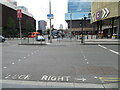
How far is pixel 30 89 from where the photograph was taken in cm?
484

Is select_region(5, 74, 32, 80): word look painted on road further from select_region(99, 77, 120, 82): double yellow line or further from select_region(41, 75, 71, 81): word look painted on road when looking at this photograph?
select_region(99, 77, 120, 82): double yellow line

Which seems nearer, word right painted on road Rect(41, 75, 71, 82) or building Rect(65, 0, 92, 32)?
word right painted on road Rect(41, 75, 71, 82)

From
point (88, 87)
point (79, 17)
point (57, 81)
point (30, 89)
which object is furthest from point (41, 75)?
point (79, 17)

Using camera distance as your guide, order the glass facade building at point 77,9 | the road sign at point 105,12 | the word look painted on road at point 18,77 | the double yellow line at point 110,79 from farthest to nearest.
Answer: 1. the glass facade building at point 77,9
2. the road sign at point 105,12
3. the word look painted on road at point 18,77
4. the double yellow line at point 110,79

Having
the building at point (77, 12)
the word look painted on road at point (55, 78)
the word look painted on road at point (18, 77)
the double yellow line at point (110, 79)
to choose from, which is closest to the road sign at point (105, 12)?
the double yellow line at point (110, 79)

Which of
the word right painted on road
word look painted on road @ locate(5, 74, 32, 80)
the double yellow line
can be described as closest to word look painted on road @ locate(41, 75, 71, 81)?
the word right painted on road

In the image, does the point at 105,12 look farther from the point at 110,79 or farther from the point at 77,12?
the point at 77,12

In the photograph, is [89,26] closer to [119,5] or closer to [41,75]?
[119,5]

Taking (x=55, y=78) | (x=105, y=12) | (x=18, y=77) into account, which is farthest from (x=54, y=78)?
(x=105, y=12)

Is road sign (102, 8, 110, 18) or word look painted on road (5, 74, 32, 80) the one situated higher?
road sign (102, 8, 110, 18)

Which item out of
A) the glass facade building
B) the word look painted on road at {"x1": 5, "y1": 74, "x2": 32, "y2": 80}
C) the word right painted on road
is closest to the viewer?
the word right painted on road

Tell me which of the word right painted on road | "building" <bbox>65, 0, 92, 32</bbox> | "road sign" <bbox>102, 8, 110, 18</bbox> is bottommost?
the word right painted on road

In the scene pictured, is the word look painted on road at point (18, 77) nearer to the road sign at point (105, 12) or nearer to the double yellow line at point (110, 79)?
the double yellow line at point (110, 79)

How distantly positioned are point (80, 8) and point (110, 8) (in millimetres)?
68036
